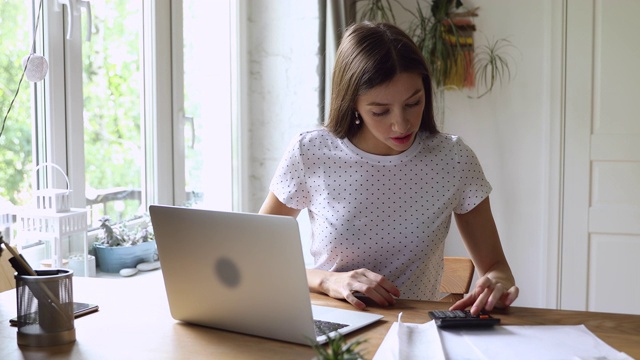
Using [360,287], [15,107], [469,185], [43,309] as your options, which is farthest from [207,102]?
[43,309]

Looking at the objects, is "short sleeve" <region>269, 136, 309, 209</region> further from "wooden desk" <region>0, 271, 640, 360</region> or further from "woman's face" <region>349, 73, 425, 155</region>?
"wooden desk" <region>0, 271, 640, 360</region>

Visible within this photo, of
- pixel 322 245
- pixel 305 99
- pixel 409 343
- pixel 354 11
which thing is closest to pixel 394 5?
pixel 354 11

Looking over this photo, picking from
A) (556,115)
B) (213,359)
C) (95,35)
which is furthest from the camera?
(556,115)

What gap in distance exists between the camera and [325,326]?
1.23 metres

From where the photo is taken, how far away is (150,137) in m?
2.54

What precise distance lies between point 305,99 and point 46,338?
1.99 m

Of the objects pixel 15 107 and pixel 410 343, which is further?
pixel 15 107

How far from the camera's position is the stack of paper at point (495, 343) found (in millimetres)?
1087

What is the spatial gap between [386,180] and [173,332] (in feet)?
2.26

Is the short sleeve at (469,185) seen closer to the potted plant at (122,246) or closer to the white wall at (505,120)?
the potted plant at (122,246)

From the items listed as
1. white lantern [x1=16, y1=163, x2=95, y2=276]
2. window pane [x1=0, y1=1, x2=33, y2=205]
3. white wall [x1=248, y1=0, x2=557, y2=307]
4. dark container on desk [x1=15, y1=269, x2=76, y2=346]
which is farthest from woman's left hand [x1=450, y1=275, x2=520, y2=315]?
white wall [x1=248, y1=0, x2=557, y2=307]

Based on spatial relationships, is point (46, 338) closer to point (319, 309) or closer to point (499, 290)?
point (319, 309)

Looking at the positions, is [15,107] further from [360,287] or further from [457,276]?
[457,276]

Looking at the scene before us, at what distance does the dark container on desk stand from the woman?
2.17 feet
